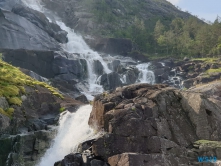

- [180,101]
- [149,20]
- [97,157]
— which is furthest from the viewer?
[149,20]

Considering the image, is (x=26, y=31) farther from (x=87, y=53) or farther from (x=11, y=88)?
(x=11, y=88)

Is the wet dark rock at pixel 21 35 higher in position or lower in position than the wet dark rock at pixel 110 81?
higher

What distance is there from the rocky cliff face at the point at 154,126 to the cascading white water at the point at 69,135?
7.40 feet

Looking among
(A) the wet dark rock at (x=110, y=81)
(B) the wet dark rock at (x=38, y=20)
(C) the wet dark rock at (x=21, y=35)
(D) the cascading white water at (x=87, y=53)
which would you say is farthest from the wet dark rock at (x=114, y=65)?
(B) the wet dark rock at (x=38, y=20)

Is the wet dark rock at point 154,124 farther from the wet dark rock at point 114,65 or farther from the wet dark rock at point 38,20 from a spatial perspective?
the wet dark rock at point 38,20

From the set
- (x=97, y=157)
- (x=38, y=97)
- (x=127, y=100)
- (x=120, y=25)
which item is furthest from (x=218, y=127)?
(x=120, y=25)

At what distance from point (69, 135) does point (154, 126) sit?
9.78m

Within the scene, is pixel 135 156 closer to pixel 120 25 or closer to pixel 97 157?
pixel 97 157

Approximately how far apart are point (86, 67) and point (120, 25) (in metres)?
57.8

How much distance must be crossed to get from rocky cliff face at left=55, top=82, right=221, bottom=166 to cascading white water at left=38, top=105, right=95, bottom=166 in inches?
88.9

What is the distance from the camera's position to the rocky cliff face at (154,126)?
17969mm

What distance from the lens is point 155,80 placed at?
2719 inches

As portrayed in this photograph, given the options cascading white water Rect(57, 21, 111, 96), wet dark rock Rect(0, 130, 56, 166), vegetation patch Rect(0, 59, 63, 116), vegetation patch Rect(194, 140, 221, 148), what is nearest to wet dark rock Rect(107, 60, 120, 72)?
cascading white water Rect(57, 21, 111, 96)

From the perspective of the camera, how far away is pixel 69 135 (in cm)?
2706
